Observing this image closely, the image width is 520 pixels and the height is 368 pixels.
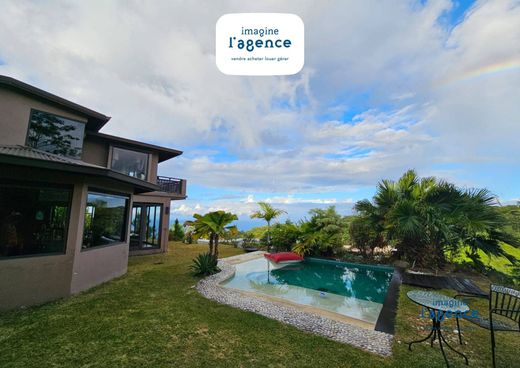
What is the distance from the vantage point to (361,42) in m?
8.30

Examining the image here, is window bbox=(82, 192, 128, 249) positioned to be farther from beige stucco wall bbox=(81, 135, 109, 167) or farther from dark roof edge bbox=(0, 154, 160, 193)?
beige stucco wall bbox=(81, 135, 109, 167)

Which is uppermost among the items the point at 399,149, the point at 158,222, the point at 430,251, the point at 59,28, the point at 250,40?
the point at 59,28

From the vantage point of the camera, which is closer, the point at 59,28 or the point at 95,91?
the point at 59,28

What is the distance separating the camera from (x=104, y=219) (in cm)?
720

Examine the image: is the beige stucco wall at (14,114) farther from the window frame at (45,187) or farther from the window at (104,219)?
the window at (104,219)

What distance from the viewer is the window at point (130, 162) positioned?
11.4 m

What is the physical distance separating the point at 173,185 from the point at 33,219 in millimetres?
9276

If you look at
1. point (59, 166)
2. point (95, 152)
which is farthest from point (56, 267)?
point (95, 152)

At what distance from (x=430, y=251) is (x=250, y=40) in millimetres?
10386

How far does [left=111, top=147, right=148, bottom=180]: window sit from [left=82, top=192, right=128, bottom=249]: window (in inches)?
163

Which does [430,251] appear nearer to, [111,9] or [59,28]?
[111,9]

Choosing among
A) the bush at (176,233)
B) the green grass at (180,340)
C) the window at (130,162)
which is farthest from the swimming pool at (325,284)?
the bush at (176,233)

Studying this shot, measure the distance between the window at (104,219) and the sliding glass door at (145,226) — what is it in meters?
4.49

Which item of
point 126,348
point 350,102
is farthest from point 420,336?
point 350,102
